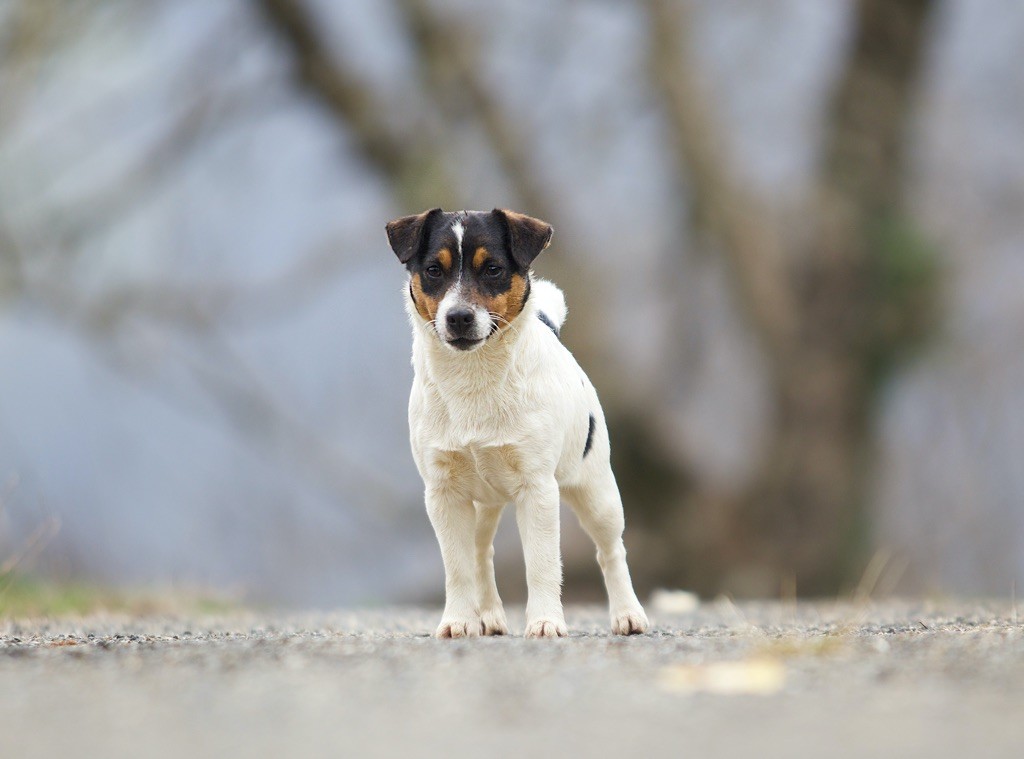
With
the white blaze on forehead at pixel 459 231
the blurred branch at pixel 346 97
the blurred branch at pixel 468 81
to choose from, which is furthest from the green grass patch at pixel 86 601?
the blurred branch at pixel 468 81

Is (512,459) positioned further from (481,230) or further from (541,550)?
(481,230)

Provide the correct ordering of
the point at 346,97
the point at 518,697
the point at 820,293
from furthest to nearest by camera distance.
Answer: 1. the point at 820,293
2. the point at 346,97
3. the point at 518,697

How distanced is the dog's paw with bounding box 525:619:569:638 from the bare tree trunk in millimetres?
6669

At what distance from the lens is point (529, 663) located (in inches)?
125

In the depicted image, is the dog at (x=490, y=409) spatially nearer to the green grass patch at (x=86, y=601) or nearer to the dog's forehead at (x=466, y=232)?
the dog's forehead at (x=466, y=232)

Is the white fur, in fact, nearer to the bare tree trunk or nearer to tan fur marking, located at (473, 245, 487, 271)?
tan fur marking, located at (473, 245, 487, 271)

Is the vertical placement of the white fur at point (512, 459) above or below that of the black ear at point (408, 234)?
below

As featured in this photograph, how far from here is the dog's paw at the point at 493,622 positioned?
4.62 meters

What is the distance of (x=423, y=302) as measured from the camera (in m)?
4.42

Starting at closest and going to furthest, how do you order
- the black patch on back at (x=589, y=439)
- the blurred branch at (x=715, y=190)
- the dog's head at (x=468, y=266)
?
1. the dog's head at (x=468, y=266)
2. the black patch on back at (x=589, y=439)
3. the blurred branch at (x=715, y=190)

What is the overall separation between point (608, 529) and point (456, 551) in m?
0.58

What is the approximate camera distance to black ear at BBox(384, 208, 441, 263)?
4.46m

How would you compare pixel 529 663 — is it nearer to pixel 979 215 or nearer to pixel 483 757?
pixel 483 757

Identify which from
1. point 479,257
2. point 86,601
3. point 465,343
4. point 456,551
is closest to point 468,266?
point 479,257
